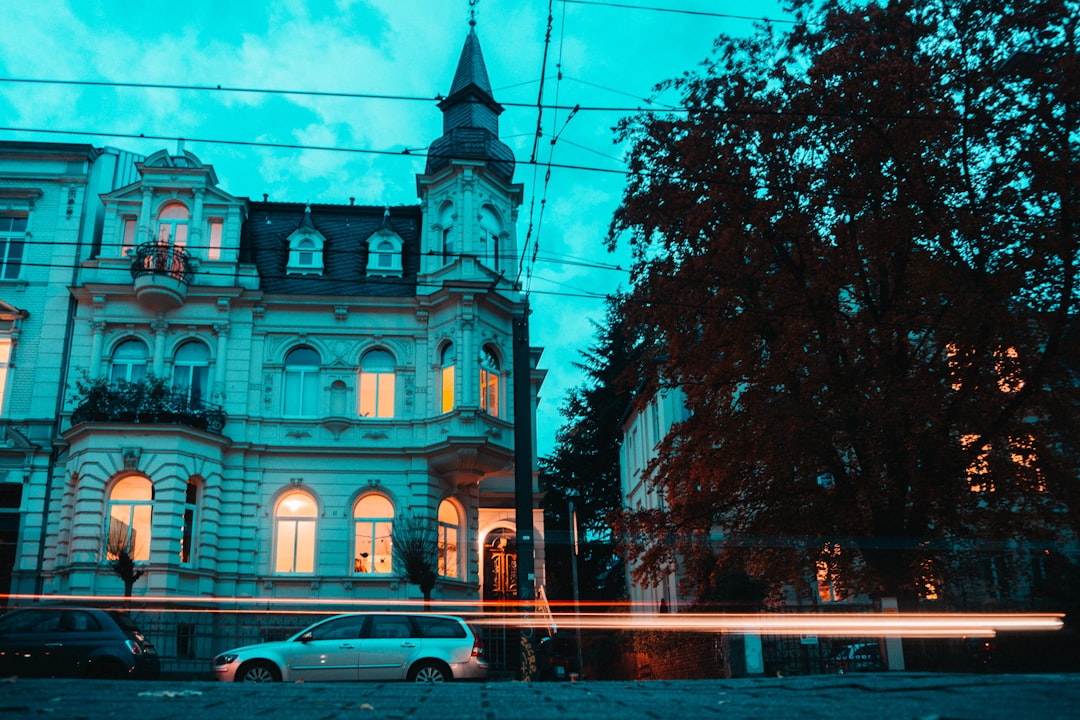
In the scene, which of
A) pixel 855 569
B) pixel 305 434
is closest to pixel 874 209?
pixel 855 569

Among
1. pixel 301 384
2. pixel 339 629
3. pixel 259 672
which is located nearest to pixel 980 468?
pixel 339 629

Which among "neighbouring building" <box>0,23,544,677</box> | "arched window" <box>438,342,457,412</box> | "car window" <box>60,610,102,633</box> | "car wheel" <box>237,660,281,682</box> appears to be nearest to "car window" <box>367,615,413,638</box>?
"car wheel" <box>237,660,281,682</box>

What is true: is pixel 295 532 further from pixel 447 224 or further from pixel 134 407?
pixel 447 224

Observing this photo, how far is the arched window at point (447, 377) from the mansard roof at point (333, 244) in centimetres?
234

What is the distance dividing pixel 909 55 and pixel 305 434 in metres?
19.1

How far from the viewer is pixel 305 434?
2978cm

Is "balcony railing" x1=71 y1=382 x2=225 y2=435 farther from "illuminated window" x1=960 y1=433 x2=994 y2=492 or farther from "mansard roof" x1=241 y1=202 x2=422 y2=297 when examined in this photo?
"illuminated window" x1=960 y1=433 x2=994 y2=492

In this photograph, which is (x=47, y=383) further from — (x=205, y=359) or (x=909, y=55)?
(x=909, y=55)

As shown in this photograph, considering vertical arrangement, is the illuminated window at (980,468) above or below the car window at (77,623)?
above

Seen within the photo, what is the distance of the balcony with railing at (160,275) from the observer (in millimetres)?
29250

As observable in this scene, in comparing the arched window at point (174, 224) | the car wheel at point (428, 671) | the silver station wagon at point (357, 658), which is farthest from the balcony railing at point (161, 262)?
the car wheel at point (428, 671)

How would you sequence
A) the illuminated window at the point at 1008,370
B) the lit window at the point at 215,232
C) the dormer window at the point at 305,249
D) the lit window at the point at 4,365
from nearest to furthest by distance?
1. the illuminated window at the point at 1008,370
2. the lit window at the point at 4,365
3. the lit window at the point at 215,232
4. the dormer window at the point at 305,249

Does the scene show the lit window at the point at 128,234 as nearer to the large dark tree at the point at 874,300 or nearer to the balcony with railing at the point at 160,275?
the balcony with railing at the point at 160,275

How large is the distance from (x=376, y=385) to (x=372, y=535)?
4504mm
